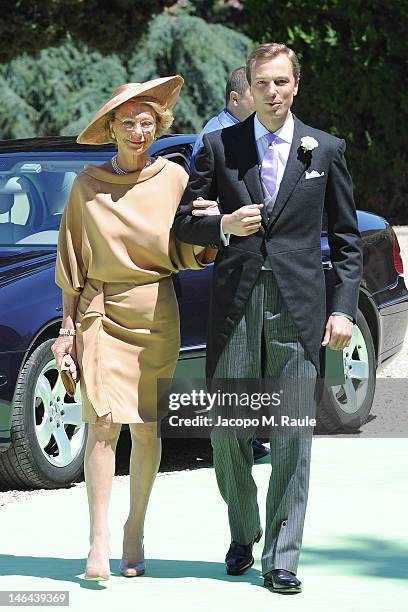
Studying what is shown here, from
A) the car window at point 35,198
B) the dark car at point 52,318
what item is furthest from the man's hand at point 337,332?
the car window at point 35,198

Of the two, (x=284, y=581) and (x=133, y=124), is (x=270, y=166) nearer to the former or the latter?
(x=133, y=124)

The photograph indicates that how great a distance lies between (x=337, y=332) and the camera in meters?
5.39

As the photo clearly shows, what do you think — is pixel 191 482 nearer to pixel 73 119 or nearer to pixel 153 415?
pixel 153 415

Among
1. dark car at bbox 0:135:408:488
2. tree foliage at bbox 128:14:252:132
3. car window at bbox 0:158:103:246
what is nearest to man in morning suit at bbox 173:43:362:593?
dark car at bbox 0:135:408:488

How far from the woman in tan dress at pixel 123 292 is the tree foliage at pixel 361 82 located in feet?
51.7

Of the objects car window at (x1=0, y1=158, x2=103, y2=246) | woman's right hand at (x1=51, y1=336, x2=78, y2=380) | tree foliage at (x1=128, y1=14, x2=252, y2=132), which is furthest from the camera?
tree foliage at (x1=128, y1=14, x2=252, y2=132)

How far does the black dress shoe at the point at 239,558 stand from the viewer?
224 inches

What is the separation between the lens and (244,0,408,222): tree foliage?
70.0 feet

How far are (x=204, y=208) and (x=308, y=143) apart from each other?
0.42 m

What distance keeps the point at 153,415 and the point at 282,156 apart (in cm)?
102

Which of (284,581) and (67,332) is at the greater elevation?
(67,332)

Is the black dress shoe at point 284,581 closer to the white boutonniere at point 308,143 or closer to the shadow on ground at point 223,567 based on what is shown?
the shadow on ground at point 223,567

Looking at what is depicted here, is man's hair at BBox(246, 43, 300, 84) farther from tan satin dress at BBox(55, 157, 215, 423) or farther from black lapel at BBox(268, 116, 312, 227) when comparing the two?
tan satin dress at BBox(55, 157, 215, 423)

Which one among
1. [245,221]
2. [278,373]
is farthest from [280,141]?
[278,373]
